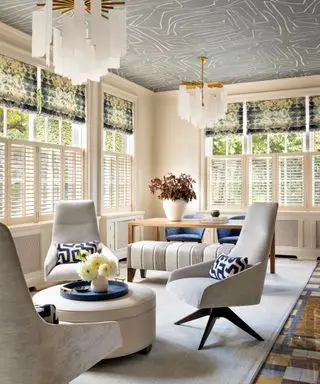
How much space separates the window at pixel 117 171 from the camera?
6891mm

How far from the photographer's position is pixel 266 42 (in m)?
5.39

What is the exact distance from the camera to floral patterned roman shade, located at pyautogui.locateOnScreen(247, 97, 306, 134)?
7.25m

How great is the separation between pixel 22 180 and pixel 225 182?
3.73 metres

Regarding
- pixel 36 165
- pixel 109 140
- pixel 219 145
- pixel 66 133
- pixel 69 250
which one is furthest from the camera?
pixel 219 145

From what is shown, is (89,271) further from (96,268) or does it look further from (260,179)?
(260,179)

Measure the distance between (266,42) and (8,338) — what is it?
4.67 meters

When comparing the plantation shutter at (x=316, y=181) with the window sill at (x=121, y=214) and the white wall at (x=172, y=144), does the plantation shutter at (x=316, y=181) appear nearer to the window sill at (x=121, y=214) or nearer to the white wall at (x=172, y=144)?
the white wall at (x=172, y=144)

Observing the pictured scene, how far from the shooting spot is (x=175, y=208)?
18.9 ft

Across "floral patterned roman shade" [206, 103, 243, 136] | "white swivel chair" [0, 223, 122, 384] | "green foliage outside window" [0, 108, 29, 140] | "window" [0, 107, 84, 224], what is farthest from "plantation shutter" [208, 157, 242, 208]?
"white swivel chair" [0, 223, 122, 384]

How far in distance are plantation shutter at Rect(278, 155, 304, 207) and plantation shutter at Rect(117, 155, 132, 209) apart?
2.48m

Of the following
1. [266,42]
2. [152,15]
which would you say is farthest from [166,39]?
[266,42]

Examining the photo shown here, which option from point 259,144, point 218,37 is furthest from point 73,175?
point 259,144

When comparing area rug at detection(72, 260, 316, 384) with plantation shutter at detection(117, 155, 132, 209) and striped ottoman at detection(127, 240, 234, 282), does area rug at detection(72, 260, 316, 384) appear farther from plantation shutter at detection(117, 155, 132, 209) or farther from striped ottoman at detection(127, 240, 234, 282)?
plantation shutter at detection(117, 155, 132, 209)

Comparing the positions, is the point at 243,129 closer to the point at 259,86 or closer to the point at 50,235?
the point at 259,86
